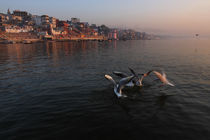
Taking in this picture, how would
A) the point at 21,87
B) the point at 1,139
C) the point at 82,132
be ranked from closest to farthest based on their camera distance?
the point at 1,139
the point at 82,132
the point at 21,87

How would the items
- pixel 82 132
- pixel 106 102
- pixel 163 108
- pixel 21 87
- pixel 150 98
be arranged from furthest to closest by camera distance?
pixel 21 87, pixel 150 98, pixel 106 102, pixel 163 108, pixel 82 132

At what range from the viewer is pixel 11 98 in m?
12.9

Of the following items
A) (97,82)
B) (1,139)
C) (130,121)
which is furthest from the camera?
(97,82)

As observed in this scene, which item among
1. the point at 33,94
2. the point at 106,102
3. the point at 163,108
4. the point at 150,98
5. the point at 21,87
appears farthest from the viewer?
the point at 21,87

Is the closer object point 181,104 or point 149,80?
point 181,104

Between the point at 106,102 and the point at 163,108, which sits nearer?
the point at 163,108

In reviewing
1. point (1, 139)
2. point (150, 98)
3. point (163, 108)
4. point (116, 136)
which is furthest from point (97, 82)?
point (1, 139)

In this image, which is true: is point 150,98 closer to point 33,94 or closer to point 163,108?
point 163,108

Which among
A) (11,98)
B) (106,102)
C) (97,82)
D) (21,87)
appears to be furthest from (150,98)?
(21,87)

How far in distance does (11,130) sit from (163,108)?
11.4m

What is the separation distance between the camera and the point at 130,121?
9438mm

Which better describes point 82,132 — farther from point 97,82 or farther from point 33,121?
point 97,82

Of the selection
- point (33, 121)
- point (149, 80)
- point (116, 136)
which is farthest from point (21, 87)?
point (149, 80)

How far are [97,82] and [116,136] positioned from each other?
33.7 feet
